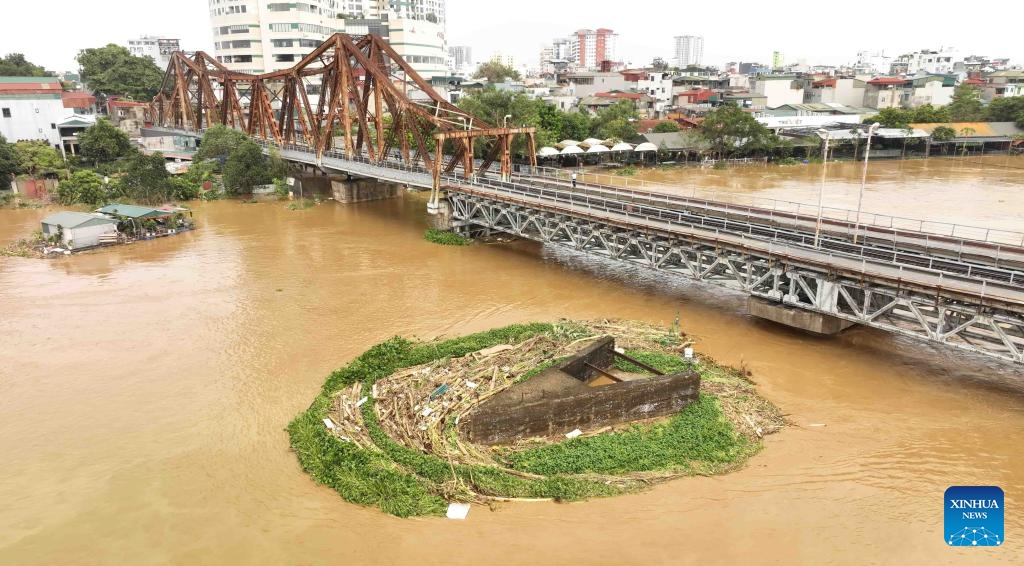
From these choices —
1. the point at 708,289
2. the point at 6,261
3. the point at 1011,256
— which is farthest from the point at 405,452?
the point at 6,261

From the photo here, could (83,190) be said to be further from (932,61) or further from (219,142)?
(932,61)

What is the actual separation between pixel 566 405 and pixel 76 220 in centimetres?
3527

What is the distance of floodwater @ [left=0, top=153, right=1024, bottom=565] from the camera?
13.7 m

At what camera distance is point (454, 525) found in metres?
14.1

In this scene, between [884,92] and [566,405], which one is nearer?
[566,405]

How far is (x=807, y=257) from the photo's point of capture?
22.0 metres

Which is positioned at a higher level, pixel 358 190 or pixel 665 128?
pixel 665 128

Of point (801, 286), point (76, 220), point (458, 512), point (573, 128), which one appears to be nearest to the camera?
point (458, 512)

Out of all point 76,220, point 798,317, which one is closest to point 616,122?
point 798,317

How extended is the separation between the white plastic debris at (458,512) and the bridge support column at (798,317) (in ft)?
48.4

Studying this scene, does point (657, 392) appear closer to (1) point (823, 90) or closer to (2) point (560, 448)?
(2) point (560, 448)

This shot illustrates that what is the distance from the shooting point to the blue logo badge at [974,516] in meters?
13.6

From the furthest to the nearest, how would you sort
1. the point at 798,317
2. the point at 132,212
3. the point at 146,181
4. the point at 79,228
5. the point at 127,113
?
the point at 127,113
the point at 146,181
the point at 132,212
the point at 79,228
the point at 798,317

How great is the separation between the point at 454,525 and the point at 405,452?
8.90 ft
